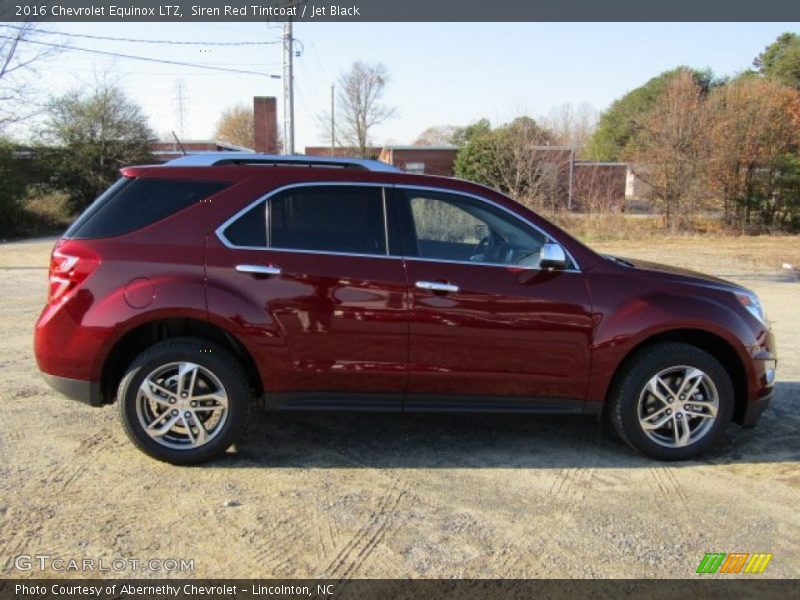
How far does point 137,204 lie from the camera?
419 centimetres

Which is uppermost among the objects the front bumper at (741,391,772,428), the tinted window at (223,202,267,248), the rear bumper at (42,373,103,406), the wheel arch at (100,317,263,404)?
the tinted window at (223,202,267,248)

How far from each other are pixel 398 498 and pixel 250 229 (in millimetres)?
1877

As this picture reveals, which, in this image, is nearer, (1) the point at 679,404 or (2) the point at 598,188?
(1) the point at 679,404

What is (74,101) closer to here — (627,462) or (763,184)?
(763,184)

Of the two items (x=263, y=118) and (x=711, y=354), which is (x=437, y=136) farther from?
(x=711, y=354)

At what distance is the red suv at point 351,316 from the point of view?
4.06 meters

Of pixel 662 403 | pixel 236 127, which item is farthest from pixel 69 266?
pixel 236 127

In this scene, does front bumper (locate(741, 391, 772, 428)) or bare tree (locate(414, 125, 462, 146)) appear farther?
bare tree (locate(414, 125, 462, 146))

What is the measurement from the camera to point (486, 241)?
4551 mm

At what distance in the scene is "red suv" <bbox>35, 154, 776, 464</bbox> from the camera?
4059 mm

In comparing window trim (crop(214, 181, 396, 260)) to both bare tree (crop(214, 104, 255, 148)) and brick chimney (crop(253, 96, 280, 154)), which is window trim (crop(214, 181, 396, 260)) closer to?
brick chimney (crop(253, 96, 280, 154))

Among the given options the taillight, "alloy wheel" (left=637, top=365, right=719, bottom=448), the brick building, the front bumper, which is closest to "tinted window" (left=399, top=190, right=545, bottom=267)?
"alloy wheel" (left=637, top=365, right=719, bottom=448)

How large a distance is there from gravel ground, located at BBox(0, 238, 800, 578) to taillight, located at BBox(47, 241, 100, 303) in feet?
3.60

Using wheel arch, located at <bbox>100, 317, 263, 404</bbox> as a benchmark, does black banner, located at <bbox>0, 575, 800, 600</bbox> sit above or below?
below
